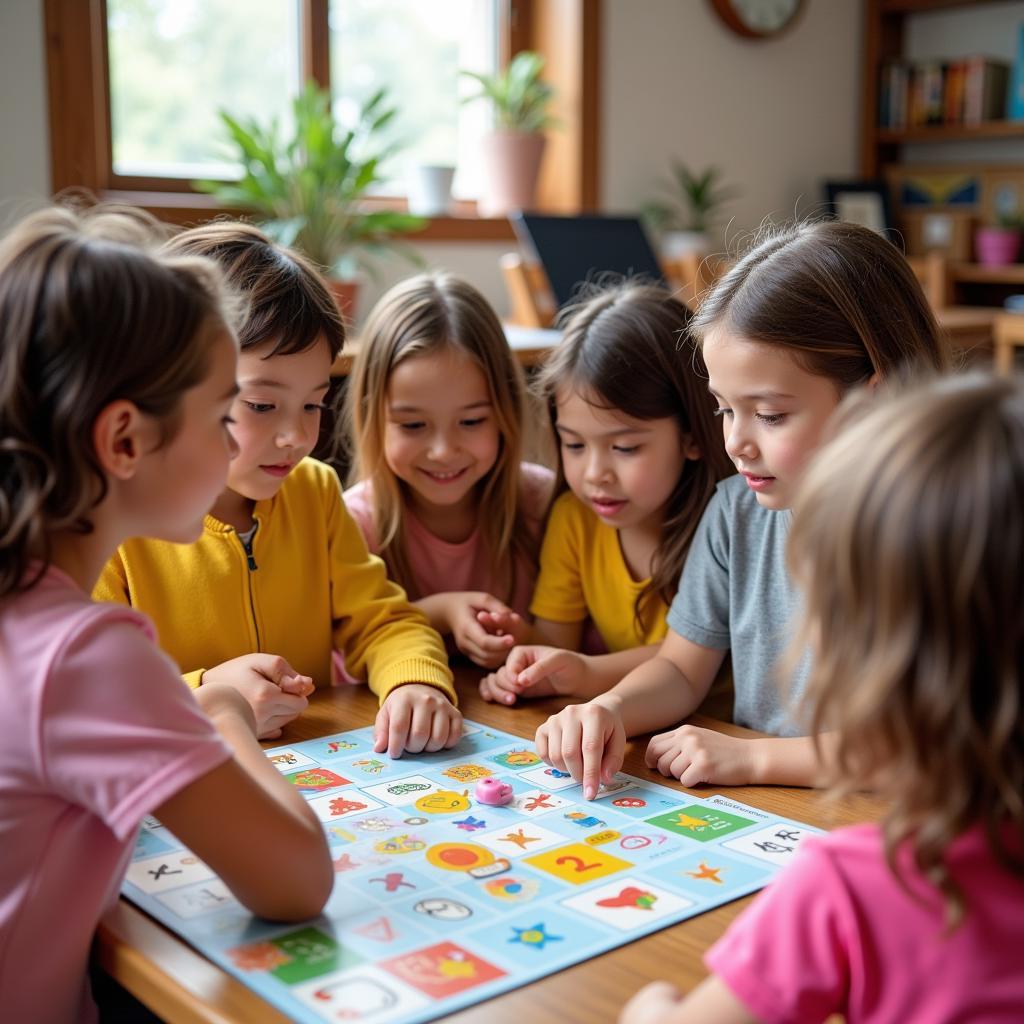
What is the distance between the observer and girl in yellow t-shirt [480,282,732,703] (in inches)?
64.5

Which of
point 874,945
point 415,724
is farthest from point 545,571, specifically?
point 874,945

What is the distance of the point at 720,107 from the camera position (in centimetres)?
436

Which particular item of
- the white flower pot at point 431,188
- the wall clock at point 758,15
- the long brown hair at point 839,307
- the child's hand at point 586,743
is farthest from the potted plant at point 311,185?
the child's hand at point 586,743

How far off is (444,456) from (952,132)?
11.7ft

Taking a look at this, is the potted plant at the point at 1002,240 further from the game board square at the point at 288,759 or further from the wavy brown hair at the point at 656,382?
the game board square at the point at 288,759

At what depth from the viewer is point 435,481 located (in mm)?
1764

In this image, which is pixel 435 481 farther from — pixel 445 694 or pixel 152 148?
pixel 152 148

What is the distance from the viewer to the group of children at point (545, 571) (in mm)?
622

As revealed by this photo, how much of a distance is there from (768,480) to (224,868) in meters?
0.69

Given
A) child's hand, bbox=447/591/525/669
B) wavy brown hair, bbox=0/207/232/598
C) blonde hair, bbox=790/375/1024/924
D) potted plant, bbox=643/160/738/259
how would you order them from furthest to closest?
potted plant, bbox=643/160/738/259, child's hand, bbox=447/591/525/669, wavy brown hair, bbox=0/207/232/598, blonde hair, bbox=790/375/1024/924

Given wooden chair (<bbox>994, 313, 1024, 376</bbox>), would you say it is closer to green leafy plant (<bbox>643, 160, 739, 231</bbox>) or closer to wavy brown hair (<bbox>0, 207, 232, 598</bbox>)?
green leafy plant (<bbox>643, 160, 739, 231</bbox>)

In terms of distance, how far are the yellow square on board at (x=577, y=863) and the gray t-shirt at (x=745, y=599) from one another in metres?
0.49

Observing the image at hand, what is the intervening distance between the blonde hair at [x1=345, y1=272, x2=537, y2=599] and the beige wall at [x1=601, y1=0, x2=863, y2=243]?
242 centimetres

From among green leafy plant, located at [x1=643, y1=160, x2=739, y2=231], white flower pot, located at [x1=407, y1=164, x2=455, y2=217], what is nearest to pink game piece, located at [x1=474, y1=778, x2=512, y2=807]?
white flower pot, located at [x1=407, y1=164, x2=455, y2=217]
